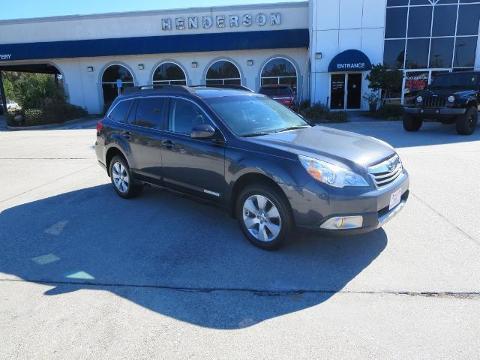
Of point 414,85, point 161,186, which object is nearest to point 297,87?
point 414,85

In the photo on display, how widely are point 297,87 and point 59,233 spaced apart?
20364 millimetres

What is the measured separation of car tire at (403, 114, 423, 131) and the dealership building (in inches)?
295

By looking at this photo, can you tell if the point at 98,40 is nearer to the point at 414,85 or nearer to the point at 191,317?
the point at 414,85

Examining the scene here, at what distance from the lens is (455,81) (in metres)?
13.0

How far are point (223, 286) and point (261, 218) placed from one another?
37.2 inches

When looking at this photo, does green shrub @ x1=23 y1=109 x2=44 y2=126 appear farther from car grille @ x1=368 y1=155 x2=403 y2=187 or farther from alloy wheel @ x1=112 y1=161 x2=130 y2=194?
car grille @ x1=368 y1=155 x2=403 y2=187

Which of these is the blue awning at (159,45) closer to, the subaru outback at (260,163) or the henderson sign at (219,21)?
the henderson sign at (219,21)

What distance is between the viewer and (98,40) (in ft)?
77.2

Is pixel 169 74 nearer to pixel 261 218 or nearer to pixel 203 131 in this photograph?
pixel 203 131

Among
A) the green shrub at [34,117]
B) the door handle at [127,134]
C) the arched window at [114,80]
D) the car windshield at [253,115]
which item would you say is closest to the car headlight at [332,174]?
the car windshield at [253,115]

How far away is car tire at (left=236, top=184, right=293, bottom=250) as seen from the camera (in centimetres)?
398

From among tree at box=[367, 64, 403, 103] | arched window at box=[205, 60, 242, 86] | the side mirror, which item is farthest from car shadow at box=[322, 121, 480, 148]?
arched window at box=[205, 60, 242, 86]

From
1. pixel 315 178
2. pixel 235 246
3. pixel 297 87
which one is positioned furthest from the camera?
pixel 297 87

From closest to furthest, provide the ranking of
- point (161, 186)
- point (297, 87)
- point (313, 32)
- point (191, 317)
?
point (191, 317) → point (161, 186) → point (313, 32) → point (297, 87)
